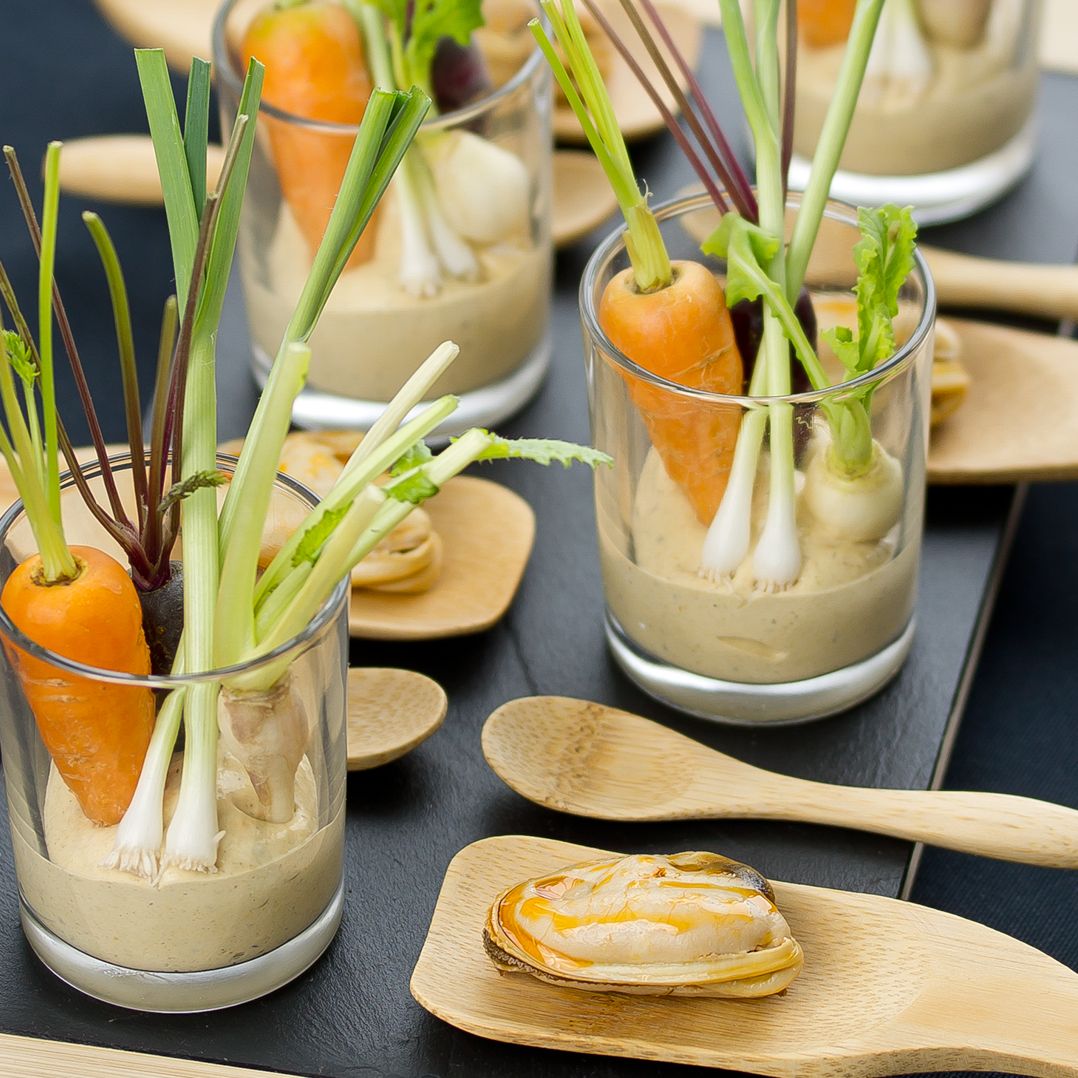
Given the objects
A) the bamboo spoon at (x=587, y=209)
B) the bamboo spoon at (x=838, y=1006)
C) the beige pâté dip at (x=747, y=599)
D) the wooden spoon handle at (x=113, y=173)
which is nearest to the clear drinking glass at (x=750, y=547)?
the beige pâté dip at (x=747, y=599)

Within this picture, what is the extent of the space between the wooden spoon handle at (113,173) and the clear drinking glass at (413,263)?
0.15 metres

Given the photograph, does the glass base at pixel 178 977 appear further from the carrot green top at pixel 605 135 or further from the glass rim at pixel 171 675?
the carrot green top at pixel 605 135

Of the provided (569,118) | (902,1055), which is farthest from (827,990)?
(569,118)

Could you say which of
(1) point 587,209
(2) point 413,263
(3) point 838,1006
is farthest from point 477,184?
(3) point 838,1006

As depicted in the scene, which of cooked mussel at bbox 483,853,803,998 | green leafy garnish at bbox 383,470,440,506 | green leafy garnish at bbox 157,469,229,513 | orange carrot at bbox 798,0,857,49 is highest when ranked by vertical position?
orange carrot at bbox 798,0,857,49

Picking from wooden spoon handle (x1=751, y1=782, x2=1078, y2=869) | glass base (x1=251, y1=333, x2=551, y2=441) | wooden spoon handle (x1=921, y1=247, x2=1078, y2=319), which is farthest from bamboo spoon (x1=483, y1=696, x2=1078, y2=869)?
wooden spoon handle (x1=921, y1=247, x2=1078, y2=319)

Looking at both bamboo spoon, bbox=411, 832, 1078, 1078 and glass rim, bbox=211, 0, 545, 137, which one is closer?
bamboo spoon, bbox=411, 832, 1078, 1078

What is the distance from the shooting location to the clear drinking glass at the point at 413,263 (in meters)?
0.76

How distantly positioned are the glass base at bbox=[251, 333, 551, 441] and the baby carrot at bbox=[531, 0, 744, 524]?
207 mm

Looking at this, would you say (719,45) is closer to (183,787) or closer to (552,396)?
(552,396)

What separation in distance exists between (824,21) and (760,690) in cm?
39

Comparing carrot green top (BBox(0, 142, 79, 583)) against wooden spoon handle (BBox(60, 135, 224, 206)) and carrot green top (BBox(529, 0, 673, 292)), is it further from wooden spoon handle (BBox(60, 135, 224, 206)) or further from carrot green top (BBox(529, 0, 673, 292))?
wooden spoon handle (BBox(60, 135, 224, 206))

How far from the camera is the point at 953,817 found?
617 mm

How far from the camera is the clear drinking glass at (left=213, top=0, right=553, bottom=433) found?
0.76 metres
